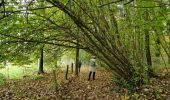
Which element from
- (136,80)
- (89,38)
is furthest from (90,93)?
(89,38)

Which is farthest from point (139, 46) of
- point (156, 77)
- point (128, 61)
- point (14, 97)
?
point (14, 97)

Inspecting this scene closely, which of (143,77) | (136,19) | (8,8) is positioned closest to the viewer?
(8,8)

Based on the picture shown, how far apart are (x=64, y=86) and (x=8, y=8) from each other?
19.0 feet

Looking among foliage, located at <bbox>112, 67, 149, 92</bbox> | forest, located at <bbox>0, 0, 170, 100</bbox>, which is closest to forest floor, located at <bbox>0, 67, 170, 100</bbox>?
forest, located at <bbox>0, 0, 170, 100</bbox>

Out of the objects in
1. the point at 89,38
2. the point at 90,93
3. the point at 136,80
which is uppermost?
the point at 89,38

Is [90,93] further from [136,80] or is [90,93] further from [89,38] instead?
[89,38]

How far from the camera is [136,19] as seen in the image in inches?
378

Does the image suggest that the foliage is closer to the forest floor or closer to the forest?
the forest

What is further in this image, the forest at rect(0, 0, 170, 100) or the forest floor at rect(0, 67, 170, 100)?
the forest floor at rect(0, 67, 170, 100)

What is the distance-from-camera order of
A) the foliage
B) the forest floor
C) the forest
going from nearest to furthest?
the forest → the forest floor → the foliage

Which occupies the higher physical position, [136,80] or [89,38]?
[89,38]

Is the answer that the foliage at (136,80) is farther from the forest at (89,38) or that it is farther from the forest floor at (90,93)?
the forest floor at (90,93)

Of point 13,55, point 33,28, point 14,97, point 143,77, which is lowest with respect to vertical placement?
point 14,97

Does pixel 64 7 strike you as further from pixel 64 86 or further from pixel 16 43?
pixel 64 86
